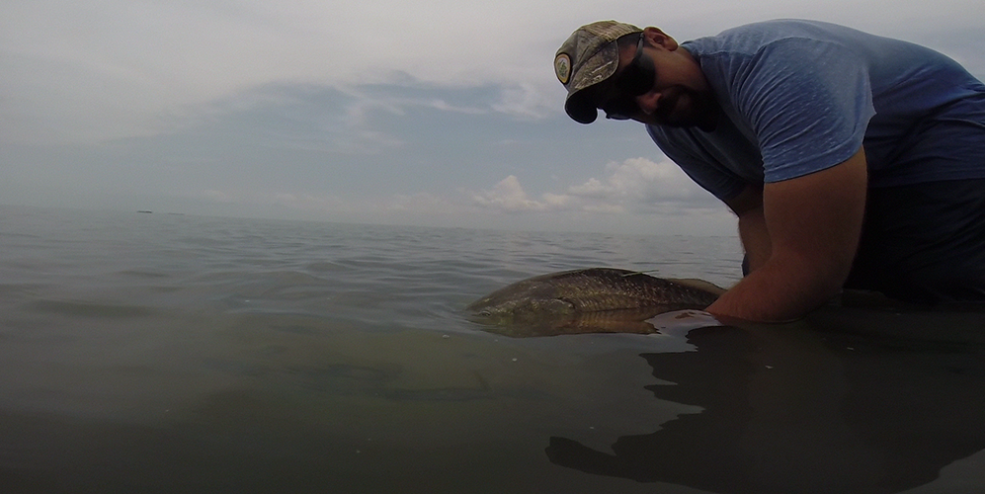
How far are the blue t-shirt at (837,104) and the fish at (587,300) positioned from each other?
0.83 metres

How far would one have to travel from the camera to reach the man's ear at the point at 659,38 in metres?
2.41

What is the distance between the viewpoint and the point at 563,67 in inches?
101

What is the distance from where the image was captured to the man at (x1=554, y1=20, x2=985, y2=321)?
1.92m

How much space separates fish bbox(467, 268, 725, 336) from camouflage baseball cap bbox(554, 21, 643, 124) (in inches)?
36.5

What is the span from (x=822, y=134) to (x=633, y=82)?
0.82 meters

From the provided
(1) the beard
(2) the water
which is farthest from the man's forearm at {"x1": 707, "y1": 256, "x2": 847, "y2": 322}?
(1) the beard

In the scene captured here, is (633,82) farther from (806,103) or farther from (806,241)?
(806,241)

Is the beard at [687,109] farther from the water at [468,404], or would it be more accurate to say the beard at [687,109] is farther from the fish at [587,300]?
the water at [468,404]

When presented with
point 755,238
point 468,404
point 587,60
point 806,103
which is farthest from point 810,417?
point 755,238

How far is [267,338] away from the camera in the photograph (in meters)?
2.24

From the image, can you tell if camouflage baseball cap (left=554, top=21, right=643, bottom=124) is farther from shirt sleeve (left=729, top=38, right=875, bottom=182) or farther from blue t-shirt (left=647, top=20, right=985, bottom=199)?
shirt sleeve (left=729, top=38, right=875, bottom=182)


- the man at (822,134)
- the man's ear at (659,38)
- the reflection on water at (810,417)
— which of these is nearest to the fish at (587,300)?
the man at (822,134)

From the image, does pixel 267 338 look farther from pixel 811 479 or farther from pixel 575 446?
pixel 811 479

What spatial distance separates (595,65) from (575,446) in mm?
1735
